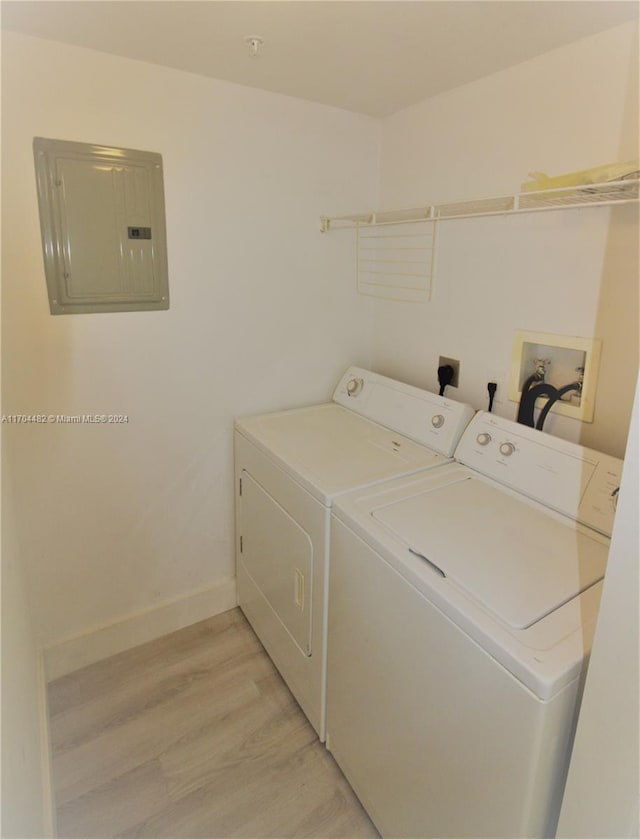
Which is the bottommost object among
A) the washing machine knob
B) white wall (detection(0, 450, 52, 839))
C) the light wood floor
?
the light wood floor

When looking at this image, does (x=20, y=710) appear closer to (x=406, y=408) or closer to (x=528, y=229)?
(x=406, y=408)

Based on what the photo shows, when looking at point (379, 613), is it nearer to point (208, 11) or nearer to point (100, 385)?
point (100, 385)

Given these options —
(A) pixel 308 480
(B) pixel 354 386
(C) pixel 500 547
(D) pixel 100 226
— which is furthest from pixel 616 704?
(D) pixel 100 226

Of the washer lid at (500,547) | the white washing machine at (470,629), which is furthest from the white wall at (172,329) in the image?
the washer lid at (500,547)

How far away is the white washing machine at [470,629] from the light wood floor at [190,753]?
0.55ft

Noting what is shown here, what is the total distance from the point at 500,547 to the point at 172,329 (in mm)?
1361

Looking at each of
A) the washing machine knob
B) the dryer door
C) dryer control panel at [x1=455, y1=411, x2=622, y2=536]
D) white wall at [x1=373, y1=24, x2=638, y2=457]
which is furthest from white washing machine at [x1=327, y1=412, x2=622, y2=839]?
the washing machine knob

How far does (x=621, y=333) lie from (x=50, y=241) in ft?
5.69

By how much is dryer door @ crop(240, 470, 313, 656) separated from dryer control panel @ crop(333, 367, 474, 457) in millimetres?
561

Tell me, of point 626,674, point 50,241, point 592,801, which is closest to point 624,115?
point 626,674

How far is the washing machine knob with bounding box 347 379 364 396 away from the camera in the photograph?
7.05ft

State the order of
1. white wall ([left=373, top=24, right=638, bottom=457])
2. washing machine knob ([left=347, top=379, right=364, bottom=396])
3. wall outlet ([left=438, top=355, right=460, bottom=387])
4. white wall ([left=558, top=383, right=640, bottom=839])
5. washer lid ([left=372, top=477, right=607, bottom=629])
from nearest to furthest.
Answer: white wall ([left=558, top=383, right=640, bottom=839])
washer lid ([left=372, top=477, right=607, bottom=629])
white wall ([left=373, top=24, right=638, bottom=457])
wall outlet ([left=438, top=355, right=460, bottom=387])
washing machine knob ([left=347, top=379, right=364, bottom=396])

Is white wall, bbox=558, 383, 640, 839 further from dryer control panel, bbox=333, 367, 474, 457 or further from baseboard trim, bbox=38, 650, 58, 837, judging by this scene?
baseboard trim, bbox=38, 650, 58, 837

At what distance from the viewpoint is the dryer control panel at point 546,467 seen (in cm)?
126
